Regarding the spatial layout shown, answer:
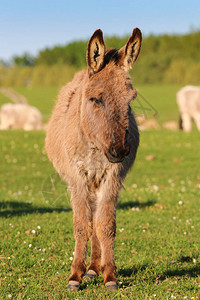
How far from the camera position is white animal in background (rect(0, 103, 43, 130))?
92.5 ft

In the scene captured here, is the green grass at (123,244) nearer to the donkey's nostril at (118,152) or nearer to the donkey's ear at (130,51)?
the donkey's nostril at (118,152)

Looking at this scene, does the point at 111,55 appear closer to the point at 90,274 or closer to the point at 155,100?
the point at 90,274

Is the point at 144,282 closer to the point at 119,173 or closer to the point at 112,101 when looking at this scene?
the point at 119,173

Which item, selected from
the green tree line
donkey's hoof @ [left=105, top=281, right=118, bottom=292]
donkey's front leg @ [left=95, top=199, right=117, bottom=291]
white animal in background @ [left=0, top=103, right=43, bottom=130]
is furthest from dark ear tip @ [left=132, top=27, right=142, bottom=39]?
the green tree line

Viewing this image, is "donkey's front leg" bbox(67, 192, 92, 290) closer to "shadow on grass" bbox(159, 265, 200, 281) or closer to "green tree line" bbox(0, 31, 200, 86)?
"shadow on grass" bbox(159, 265, 200, 281)

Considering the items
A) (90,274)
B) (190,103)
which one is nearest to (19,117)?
(190,103)

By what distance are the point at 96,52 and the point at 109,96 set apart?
628 millimetres

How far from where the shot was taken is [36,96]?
64188mm

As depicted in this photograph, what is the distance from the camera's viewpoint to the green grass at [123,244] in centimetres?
502

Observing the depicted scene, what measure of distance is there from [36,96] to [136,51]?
61076mm

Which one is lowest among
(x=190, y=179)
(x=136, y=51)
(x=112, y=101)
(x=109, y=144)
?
(x=190, y=179)

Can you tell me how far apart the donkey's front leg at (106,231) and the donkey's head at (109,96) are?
3.24 feet

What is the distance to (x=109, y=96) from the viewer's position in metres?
4.26

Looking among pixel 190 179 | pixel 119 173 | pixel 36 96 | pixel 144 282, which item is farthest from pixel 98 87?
pixel 36 96
